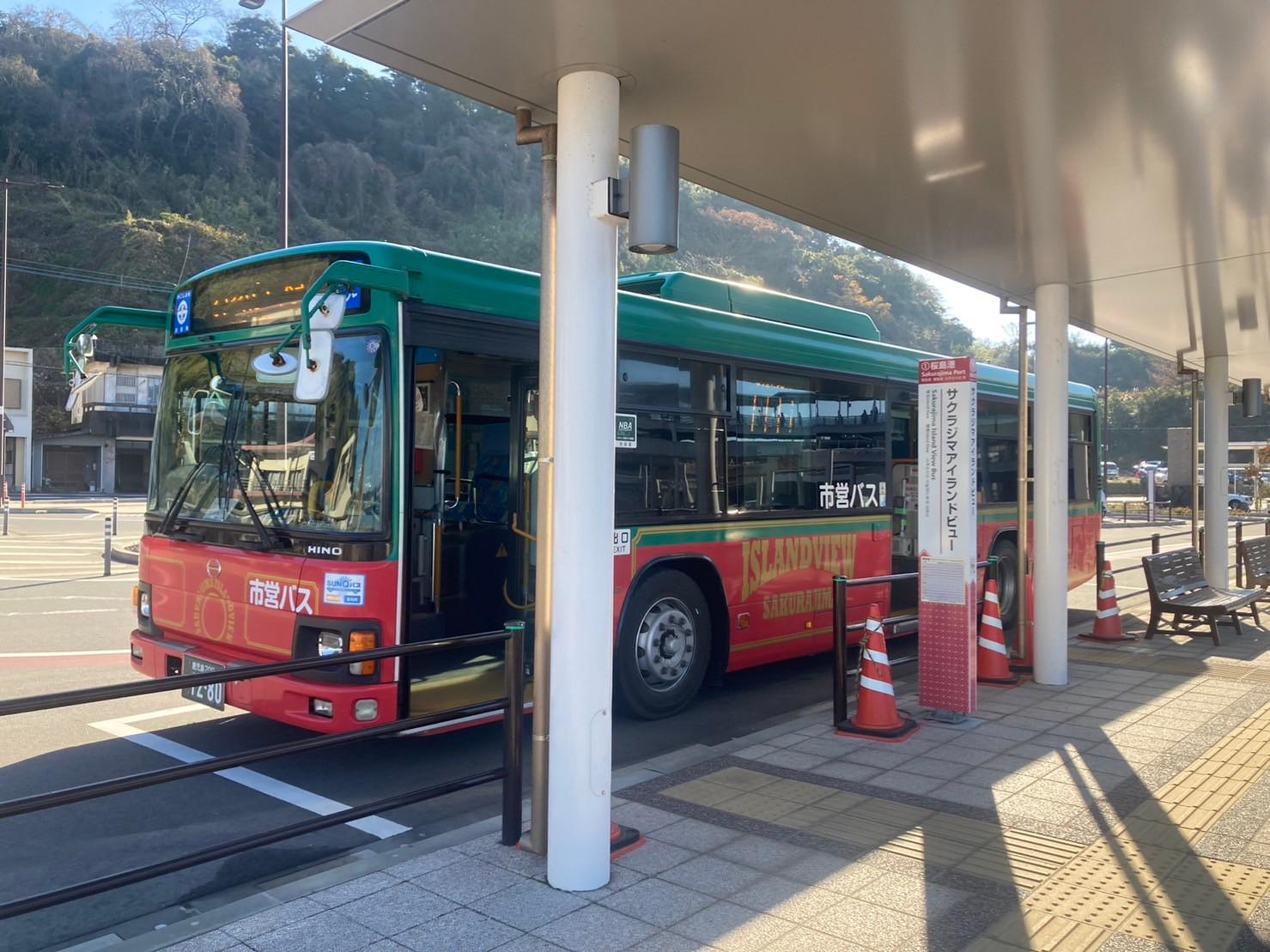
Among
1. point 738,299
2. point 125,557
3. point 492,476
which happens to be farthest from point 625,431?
point 125,557

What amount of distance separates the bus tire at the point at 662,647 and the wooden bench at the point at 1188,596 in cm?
538

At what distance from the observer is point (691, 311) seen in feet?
25.8

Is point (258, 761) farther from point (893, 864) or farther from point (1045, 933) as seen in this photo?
point (1045, 933)

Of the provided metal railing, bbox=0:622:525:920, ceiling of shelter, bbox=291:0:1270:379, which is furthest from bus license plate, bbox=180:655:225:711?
ceiling of shelter, bbox=291:0:1270:379

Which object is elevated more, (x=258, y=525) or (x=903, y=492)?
(x=903, y=492)

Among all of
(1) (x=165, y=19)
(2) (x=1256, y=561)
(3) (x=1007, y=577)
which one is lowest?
(3) (x=1007, y=577)

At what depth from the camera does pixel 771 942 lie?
3.78 meters

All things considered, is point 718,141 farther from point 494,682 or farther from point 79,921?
point 79,921

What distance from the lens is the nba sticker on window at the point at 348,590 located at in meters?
5.62

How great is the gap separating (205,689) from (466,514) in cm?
240

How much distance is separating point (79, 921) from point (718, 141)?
482cm

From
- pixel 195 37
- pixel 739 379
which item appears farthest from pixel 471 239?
pixel 739 379

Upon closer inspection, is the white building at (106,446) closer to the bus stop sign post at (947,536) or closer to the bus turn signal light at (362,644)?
the bus turn signal light at (362,644)

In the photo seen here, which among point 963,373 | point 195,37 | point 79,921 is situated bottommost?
point 79,921
